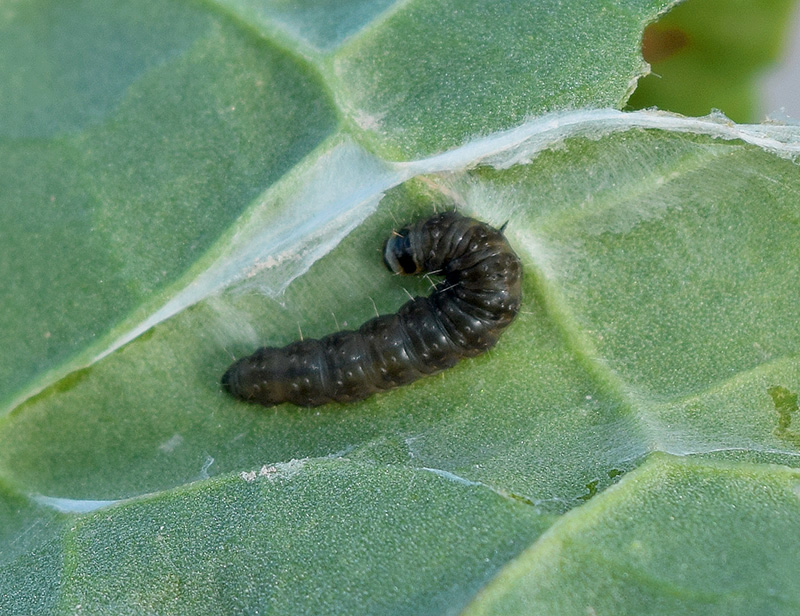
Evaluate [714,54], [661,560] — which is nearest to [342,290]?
[661,560]

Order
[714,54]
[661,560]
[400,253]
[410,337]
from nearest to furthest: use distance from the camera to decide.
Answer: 1. [661,560]
2. [400,253]
3. [410,337]
4. [714,54]

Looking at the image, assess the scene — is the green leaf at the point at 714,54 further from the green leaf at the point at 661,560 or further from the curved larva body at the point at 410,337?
the green leaf at the point at 661,560

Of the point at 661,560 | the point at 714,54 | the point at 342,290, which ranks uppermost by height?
the point at 342,290

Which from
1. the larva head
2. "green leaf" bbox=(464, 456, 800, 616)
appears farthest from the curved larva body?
"green leaf" bbox=(464, 456, 800, 616)

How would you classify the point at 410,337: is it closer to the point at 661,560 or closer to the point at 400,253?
the point at 400,253

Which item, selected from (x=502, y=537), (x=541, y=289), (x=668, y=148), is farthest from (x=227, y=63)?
(x=502, y=537)

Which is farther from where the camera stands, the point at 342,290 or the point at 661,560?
the point at 342,290

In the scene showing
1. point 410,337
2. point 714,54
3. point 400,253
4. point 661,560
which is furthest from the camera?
point 714,54

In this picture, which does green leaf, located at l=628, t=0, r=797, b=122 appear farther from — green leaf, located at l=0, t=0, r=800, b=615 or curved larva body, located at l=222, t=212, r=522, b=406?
curved larva body, located at l=222, t=212, r=522, b=406

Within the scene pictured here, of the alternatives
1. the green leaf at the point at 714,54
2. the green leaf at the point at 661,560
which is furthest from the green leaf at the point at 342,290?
Answer: the green leaf at the point at 714,54
